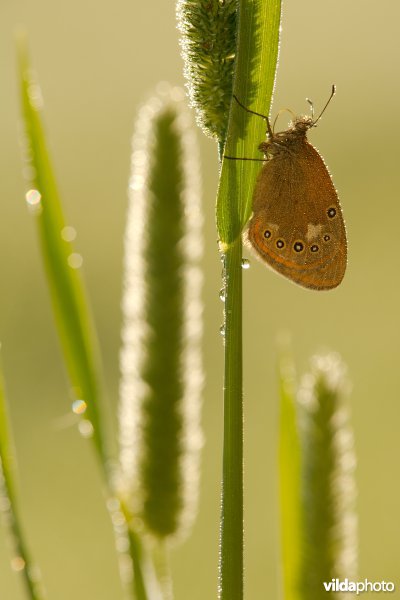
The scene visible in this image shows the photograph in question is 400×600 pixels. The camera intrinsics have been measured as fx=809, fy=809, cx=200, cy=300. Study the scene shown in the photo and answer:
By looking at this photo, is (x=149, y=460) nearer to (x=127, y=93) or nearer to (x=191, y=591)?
(x=191, y=591)

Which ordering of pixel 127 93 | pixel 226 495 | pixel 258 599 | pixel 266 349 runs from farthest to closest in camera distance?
1. pixel 127 93
2. pixel 266 349
3. pixel 258 599
4. pixel 226 495

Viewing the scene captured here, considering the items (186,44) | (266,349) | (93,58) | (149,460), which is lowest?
(266,349)

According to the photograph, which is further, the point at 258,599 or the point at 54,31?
the point at 54,31

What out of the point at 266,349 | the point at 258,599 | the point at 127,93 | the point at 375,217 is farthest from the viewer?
the point at 127,93

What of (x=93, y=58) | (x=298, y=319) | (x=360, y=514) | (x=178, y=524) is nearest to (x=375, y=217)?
(x=298, y=319)

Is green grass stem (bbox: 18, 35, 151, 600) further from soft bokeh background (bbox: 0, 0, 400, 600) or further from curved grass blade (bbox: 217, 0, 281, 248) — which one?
Result: soft bokeh background (bbox: 0, 0, 400, 600)

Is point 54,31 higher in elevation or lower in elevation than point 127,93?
higher

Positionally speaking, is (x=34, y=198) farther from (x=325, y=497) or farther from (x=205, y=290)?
(x=205, y=290)
